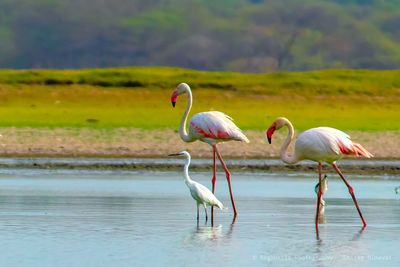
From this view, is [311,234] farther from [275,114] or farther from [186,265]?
[275,114]

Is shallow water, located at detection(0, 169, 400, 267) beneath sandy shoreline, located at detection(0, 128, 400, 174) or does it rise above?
above

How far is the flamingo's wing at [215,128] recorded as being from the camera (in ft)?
56.9

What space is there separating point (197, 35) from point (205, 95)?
109756 mm

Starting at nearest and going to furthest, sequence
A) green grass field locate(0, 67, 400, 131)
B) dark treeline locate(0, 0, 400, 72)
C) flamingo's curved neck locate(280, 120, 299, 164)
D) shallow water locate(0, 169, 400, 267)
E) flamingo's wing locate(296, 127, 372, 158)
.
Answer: shallow water locate(0, 169, 400, 267)
flamingo's wing locate(296, 127, 372, 158)
flamingo's curved neck locate(280, 120, 299, 164)
green grass field locate(0, 67, 400, 131)
dark treeline locate(0, 0, 400, 72)

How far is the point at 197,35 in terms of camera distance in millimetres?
164125

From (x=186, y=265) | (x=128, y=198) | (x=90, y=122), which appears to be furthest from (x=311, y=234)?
(x=90, y=122)

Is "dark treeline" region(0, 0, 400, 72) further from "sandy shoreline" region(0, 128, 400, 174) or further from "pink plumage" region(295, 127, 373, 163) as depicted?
"pink plumage" region(295, 127, 373, 163)

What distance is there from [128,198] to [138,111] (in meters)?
27.3

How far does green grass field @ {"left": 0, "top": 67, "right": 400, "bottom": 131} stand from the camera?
4391cm

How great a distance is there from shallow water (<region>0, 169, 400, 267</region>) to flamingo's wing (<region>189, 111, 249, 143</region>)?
1.01m

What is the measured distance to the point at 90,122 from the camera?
123 ft

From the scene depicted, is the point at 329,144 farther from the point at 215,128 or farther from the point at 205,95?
the point at 205,95

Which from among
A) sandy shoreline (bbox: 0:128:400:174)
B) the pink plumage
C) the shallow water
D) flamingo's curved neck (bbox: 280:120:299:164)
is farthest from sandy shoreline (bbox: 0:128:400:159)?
the pink plumage

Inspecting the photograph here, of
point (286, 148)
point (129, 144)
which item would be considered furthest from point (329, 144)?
point (129, 144)
